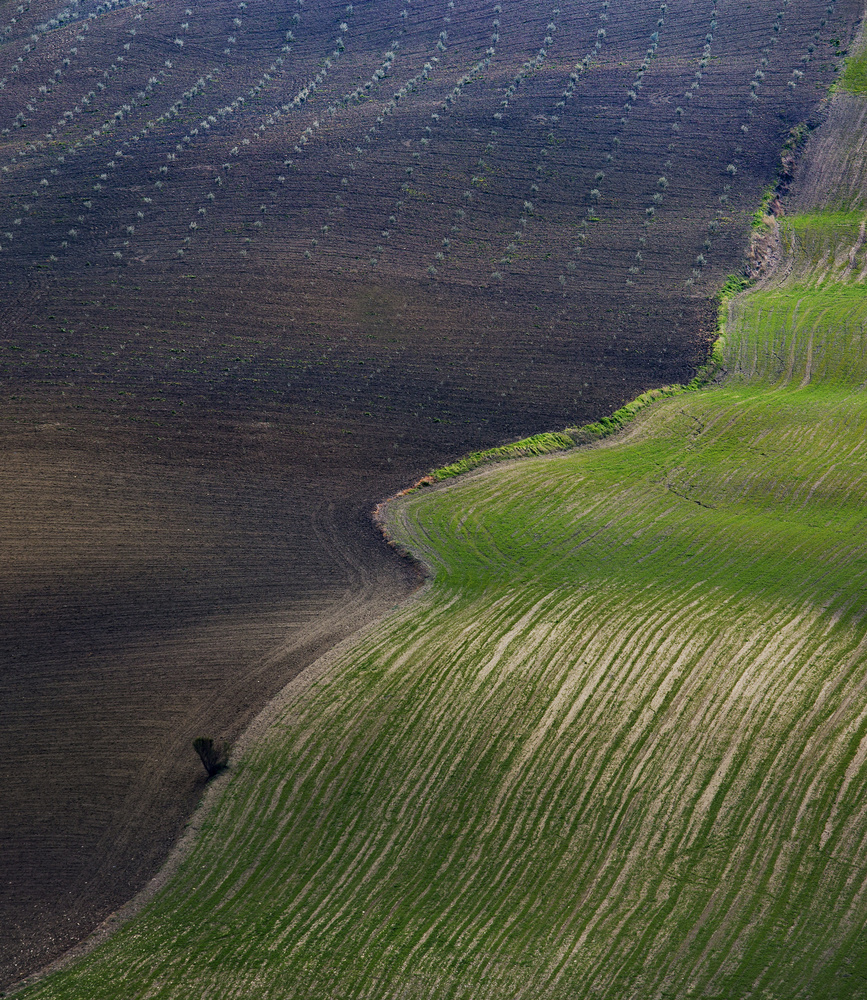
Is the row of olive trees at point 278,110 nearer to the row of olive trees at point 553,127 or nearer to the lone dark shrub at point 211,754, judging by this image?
the row of olive trees at point 553,127

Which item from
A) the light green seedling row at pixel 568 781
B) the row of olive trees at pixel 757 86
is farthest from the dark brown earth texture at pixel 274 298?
the light green seedling row at pixel 568 781

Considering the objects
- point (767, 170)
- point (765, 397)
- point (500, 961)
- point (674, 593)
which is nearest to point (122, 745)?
point (500, 961)

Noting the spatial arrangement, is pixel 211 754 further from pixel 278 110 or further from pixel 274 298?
pixel 278 110

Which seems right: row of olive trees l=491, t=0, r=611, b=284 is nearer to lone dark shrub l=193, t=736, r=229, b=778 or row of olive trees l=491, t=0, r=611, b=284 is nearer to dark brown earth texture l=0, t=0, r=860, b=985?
dark brown earth texture l=0, t=0, r=860, b=985

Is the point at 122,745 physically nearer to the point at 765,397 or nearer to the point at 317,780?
the point at 317,780

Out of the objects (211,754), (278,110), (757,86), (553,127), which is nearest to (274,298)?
(278,110)

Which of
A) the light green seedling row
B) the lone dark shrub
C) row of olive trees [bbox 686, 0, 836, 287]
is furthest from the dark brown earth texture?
the light green seedling row
